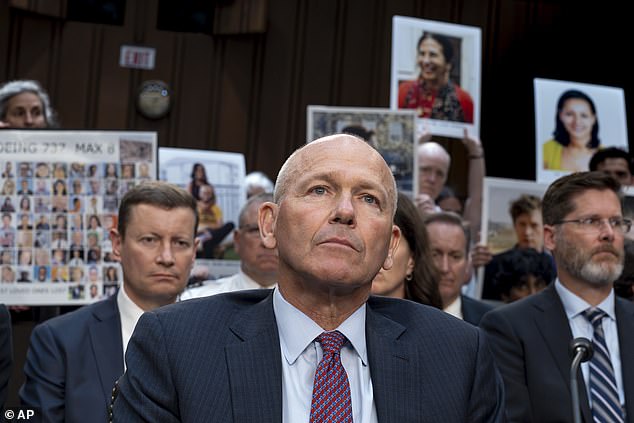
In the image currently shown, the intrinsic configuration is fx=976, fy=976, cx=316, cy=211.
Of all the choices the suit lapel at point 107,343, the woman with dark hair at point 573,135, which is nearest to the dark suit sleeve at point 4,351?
the suit lapel at point 107,343

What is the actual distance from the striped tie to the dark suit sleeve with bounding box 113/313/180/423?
5.19 feet

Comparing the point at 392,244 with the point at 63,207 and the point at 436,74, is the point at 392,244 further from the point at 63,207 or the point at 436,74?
the point at 436,74

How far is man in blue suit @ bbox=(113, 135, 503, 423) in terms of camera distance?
171 cm

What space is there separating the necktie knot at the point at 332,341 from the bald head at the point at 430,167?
2837 millimetres

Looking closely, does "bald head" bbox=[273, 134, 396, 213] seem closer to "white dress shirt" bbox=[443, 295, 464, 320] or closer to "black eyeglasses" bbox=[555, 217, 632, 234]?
"black eyeglasses" bbox=[555, 217, 632, 234]

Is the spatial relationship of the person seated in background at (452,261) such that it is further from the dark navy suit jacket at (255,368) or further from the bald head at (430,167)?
the dark navy suit jacket at (255,368)

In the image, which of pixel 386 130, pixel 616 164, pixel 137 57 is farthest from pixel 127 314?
pixel 137 57

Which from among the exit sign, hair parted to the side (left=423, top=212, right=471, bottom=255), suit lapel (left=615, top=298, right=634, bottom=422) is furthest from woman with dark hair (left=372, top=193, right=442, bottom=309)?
the exit sign

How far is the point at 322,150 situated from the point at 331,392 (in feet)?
1.46

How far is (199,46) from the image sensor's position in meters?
6.27

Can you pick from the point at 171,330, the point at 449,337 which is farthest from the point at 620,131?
A: the point at 171,330

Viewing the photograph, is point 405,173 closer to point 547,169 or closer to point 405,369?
point 547,169

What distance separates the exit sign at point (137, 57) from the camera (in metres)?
6.16

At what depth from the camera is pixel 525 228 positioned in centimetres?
455
